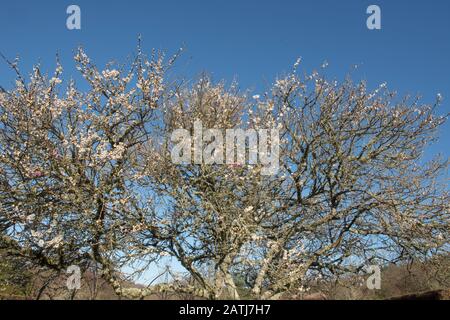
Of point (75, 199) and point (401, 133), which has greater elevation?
point (401, 133)

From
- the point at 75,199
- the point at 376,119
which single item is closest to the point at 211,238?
the point at 75,199

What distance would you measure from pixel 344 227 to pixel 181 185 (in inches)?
177

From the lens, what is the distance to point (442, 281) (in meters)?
11.6

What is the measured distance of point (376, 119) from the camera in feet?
39.4

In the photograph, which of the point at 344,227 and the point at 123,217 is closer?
the point at 123,217

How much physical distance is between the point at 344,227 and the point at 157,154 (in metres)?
5.27

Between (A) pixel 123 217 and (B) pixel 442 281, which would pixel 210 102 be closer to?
(A) pixel 123 217
